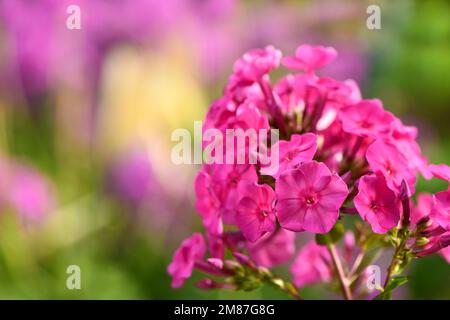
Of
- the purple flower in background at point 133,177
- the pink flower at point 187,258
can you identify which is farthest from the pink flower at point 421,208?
the purple flower in background at point 133,177

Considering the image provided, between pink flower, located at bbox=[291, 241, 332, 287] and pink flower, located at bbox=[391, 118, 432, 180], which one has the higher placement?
pink flower, located at bbox=[391, 118, 432, 180]

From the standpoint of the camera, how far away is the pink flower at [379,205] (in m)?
0.56

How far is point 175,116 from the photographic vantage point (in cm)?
201

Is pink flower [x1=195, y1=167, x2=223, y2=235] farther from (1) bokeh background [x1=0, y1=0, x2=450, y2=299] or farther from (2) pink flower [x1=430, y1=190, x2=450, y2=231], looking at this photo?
(1) bokeh background [x1=0, y1=0, x2=450, y2=299]

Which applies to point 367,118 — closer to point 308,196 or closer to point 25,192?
point 308,196

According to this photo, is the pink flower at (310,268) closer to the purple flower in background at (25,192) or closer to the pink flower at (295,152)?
the pink flower at (295,152)

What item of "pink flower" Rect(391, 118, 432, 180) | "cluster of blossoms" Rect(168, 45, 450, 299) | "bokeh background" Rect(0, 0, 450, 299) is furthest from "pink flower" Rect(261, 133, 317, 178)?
"bokeh background" Rect(0, 0, 450, 299)

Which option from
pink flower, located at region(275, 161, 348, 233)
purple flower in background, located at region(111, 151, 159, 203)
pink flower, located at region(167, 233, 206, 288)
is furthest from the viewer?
purple flower in background, located at region(111, 151, 159, 203)

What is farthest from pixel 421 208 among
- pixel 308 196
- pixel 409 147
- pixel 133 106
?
pixel 133 106

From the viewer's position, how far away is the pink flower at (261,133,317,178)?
1.85 ft

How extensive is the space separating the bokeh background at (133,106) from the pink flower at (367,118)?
2.87ft

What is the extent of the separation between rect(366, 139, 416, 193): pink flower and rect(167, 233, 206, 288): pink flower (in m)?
0.19

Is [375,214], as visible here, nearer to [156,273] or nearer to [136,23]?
[156,273]

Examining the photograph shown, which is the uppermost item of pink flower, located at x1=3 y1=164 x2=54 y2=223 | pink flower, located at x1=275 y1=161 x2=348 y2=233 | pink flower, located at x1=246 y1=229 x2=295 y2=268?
pink flower, located at x1=275 y1=161 x2=348 y2=233
